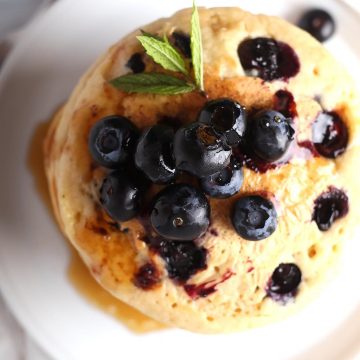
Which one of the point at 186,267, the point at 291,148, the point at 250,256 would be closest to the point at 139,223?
the point at 186,267

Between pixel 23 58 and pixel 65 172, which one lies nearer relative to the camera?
pixel 65 172

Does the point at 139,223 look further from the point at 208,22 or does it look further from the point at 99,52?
the point at 99,52

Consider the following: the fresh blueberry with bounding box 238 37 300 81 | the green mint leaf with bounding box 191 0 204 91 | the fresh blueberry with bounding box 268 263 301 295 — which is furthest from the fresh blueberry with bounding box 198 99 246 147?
the fresh blueberry with bounding box 268 263 301 295

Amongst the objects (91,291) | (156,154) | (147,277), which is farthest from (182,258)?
(91,291)

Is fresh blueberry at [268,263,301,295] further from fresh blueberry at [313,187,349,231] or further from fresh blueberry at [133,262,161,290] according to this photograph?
fresh blueberry at [133,262,161,290]

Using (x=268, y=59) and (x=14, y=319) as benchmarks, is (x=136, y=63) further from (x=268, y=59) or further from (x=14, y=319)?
(x=14, y=319)

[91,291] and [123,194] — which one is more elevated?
[123,194]

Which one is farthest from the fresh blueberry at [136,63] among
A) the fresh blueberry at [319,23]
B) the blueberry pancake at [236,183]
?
the fresh blueberry at [319,23]
